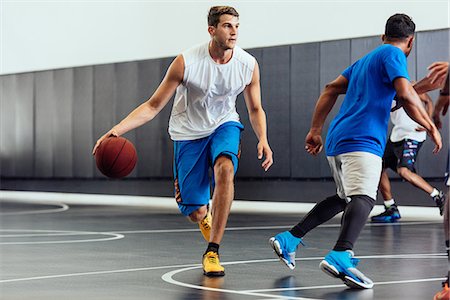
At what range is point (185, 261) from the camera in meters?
6.32

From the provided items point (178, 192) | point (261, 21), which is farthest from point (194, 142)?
point (261, 21)

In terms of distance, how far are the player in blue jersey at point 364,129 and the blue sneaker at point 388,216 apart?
5.69 meters

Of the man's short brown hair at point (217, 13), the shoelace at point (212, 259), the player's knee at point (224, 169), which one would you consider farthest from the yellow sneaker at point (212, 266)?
the man's short brown hair at point (217, 13)

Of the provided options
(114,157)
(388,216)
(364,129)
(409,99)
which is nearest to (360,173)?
(364,129)

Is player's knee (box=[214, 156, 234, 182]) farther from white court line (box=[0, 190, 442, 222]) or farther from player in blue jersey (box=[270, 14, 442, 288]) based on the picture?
white court line (box=[0, 190, 442, 222])

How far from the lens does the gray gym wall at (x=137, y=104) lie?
14211mm

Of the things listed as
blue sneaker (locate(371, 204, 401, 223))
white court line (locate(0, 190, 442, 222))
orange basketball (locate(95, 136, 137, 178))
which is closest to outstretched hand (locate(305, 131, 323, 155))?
orange basketball (locate(95, 136, 137, 178))

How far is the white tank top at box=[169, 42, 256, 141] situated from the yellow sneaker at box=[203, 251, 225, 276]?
0.81 metres

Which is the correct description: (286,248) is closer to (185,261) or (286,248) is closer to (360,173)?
(360,173)

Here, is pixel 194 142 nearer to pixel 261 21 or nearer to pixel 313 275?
pixel 313 275

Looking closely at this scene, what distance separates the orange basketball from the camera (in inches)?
233

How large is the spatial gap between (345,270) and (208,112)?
1.59 metres

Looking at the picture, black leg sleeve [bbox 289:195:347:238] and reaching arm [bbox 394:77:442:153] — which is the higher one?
reaching arm [bbox 394:77:442:153]

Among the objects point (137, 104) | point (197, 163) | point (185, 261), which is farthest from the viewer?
point (137, 104)
